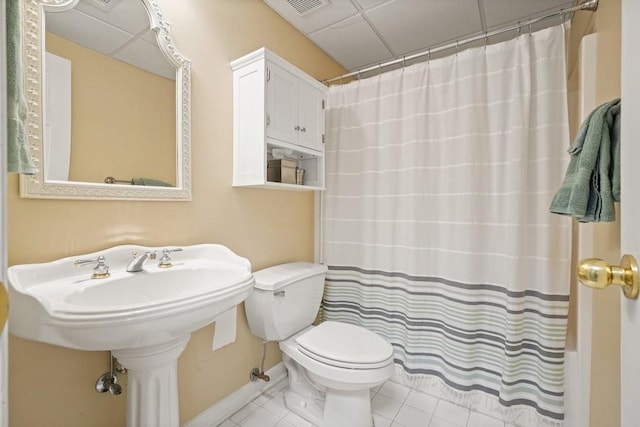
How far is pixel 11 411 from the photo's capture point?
2.85 feet

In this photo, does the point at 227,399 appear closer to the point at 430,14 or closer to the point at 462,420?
the point at 462,420

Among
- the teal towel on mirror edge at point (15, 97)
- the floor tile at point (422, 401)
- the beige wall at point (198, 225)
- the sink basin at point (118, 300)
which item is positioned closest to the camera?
the teal towel on mirror edge at point (15, 97)

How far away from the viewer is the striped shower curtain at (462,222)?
1.35 m

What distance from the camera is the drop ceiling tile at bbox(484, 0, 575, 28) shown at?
1.61 metres

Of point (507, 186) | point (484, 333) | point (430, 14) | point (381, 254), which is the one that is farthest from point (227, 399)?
point (430, 14)

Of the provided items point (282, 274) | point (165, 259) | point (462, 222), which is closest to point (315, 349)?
point (282, 274)

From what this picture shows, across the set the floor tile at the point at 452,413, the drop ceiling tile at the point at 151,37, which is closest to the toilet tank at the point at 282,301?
the floor tile at the point at 452,413

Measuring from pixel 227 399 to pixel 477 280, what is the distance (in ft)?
4.68

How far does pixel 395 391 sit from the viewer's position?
168 cm

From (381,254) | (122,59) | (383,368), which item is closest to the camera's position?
(122,59)

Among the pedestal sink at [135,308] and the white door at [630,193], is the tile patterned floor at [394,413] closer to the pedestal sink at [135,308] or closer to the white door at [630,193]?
the pedestal sink at [135,308]

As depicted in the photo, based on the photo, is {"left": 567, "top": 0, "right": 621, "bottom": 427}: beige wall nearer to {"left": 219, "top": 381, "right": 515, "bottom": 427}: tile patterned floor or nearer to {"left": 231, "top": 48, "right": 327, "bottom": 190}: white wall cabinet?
{"left": 219, "top": 381, "right": 515, "bottom": 427}: tile patterned floor

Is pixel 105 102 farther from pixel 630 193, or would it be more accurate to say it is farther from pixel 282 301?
pixel 630 193

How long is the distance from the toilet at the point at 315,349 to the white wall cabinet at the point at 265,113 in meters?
0.52
